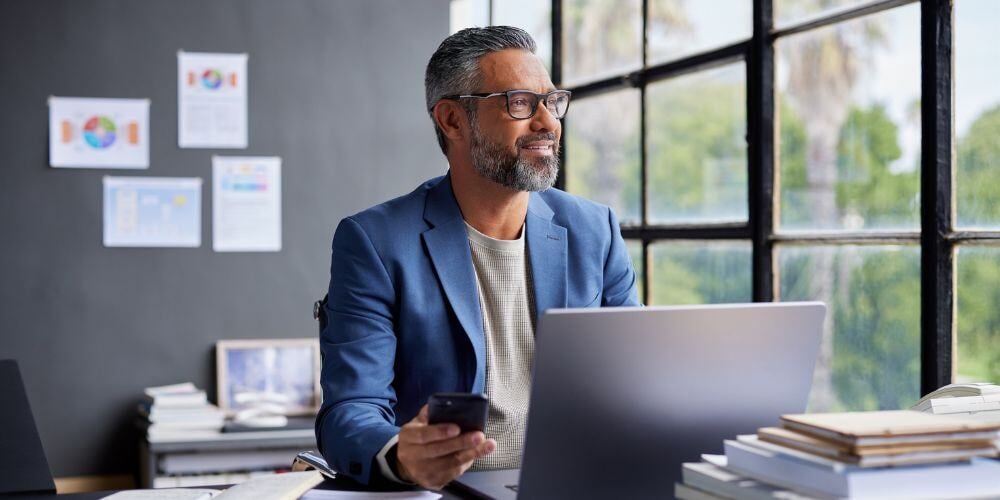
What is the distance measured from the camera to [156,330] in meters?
4.10

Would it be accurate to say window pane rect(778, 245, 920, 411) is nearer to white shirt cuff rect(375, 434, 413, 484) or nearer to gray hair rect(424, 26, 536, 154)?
gray hair rect(424, 26, 536, 154)

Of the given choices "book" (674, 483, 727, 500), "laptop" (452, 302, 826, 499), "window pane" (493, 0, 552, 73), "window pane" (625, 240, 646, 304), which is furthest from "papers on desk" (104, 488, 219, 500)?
"window pane" (493, 0, 552, 73)

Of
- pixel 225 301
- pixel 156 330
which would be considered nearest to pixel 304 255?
pixel 225 301

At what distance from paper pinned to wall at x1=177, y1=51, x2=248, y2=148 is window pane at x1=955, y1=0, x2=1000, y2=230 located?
2725 mm

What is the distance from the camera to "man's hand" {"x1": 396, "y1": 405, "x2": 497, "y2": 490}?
4.36 feet

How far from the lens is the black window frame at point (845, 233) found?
2283 millimetres

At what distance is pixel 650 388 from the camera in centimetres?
131

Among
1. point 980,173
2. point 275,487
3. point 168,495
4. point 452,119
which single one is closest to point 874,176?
point 980,173

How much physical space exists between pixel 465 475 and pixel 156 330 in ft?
9.03

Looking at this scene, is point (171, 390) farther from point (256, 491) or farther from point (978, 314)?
point (978, 314)

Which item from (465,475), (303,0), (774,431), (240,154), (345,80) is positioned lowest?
(465,475)

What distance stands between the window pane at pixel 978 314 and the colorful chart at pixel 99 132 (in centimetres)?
303

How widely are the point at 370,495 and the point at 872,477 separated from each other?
69 cm

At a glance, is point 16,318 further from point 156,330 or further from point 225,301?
point 225,301
